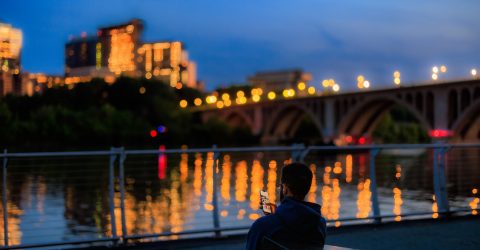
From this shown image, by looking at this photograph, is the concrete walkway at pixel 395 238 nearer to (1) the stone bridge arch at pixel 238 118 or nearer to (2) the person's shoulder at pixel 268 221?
(2) the person's shoulder at pixel 268 221

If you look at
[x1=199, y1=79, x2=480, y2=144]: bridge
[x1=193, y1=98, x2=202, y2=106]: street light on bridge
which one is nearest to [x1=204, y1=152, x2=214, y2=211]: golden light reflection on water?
[x1=199, y1=79, x2=480, y2=144]: bridge

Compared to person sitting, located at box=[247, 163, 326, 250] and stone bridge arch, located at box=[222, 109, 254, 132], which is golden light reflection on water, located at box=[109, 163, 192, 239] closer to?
person sitting, located at box=[247, 163, 326, 250]

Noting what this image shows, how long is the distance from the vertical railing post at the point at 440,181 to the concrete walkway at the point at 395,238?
1.63ft

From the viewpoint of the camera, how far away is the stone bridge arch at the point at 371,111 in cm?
6081

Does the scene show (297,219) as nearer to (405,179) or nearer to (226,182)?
(226,182)

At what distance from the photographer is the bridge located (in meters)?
55.9

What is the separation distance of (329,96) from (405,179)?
48533 millimetres

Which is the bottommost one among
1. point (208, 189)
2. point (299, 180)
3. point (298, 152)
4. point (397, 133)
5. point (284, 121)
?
point (208, 189)

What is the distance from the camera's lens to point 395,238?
7195mm

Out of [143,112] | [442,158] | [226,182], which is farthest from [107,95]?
[442,158]

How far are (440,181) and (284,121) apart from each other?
3091 inches

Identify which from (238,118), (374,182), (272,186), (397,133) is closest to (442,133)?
(397,133)

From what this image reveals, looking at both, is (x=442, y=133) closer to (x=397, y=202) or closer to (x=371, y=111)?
(x=371, y=111)

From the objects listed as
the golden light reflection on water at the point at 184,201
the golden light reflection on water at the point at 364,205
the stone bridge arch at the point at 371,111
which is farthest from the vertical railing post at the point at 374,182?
the stone bridge arch at the point at 371,111
